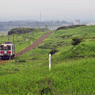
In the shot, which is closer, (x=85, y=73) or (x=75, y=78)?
(x=75, y=78)

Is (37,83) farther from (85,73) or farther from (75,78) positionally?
(85,73)

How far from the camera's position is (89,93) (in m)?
10.3

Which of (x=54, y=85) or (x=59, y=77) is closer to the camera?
(x=54, y=85)

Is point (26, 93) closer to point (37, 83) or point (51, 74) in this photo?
point (37, 83)

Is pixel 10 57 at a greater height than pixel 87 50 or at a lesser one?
lesser

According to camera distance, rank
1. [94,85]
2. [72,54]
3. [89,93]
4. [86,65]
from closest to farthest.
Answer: [89,93]
[94,85]
[86,65]
[72,54]

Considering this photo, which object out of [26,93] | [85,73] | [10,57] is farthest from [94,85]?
[10,57]

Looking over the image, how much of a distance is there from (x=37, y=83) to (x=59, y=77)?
1.64 m

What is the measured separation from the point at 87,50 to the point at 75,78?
9214 millimetres

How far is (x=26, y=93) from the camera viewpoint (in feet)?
34.3

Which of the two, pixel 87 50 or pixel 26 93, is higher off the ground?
pixel 87 50

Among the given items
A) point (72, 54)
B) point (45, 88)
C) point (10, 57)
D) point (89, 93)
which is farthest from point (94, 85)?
point (10, 57)

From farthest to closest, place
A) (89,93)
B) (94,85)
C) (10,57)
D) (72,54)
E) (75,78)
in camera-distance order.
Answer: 1. (10,57)
2. (72,54)
3. (75,78)
4. (94,85)
5. (89,93)

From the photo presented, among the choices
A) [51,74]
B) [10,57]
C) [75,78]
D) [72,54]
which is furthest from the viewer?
[10,57]
